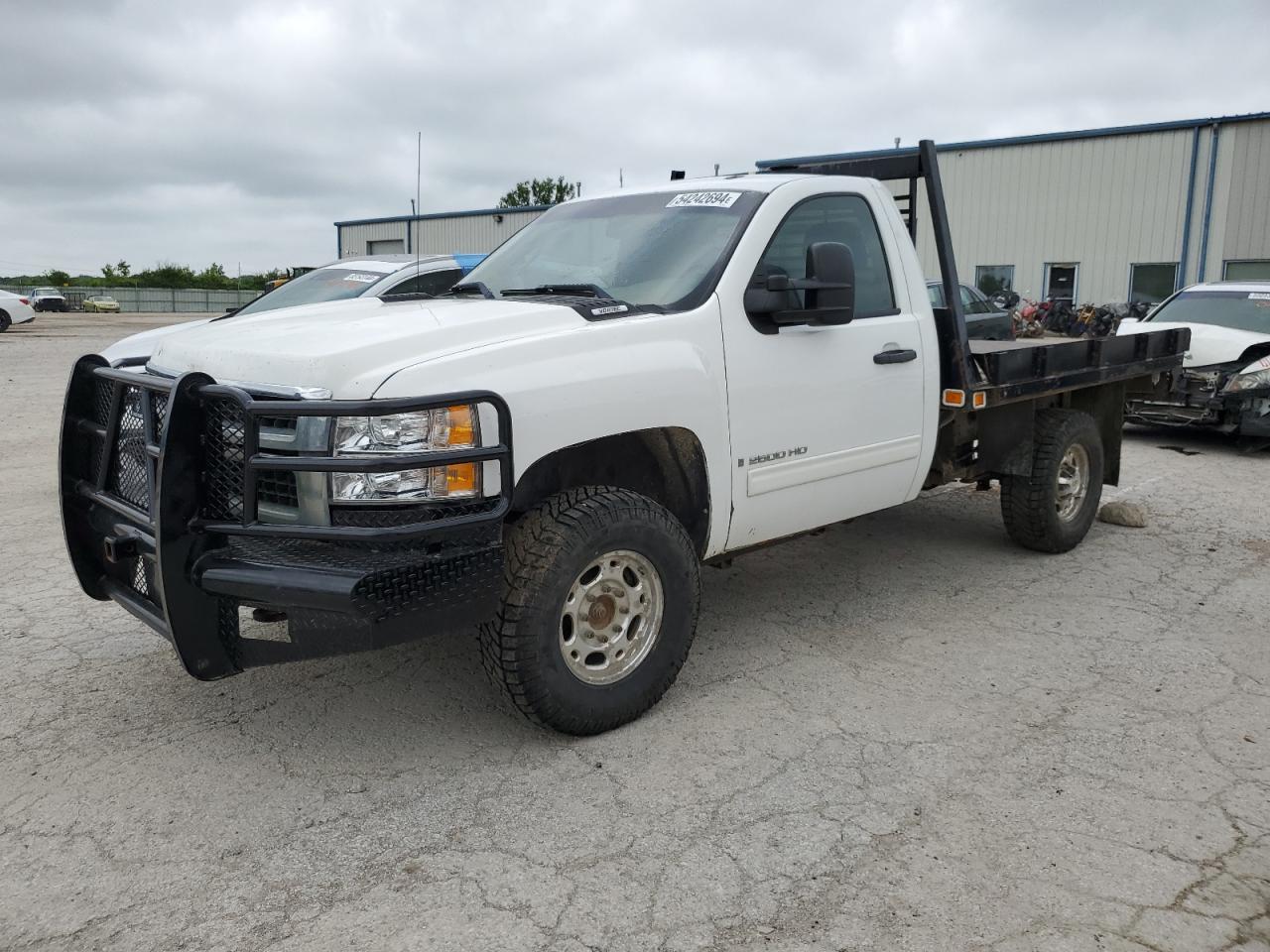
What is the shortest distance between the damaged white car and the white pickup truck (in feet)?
18.9

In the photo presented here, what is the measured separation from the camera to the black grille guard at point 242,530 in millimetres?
3107

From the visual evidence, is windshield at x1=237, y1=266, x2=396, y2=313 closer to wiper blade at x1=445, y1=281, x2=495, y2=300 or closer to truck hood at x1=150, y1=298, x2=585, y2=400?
wiper blade at x1=445, y1=281, x2=495, y2=300

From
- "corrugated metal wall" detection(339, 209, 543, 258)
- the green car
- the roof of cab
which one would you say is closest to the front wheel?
the roof of cab

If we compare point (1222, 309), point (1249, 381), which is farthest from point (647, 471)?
point (1222, 309)

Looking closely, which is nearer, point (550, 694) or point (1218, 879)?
point (1218, 879)

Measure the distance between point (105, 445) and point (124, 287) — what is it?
62890 mm

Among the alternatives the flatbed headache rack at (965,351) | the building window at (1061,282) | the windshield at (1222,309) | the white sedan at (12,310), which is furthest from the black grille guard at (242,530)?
the white sedan at (12,310)

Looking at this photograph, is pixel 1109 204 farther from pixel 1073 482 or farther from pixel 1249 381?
pixel 1073 482

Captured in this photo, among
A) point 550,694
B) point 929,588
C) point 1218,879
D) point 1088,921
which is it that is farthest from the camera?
point 929,588

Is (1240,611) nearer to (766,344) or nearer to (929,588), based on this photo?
(929,588)

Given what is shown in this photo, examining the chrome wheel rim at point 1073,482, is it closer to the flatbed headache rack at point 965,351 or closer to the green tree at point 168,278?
the flatbed headache rack at point 965,351

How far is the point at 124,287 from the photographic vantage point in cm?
5984

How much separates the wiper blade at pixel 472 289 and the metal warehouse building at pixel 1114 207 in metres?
23.0

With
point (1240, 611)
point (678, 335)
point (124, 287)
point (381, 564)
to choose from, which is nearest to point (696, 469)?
point (678, 335)
